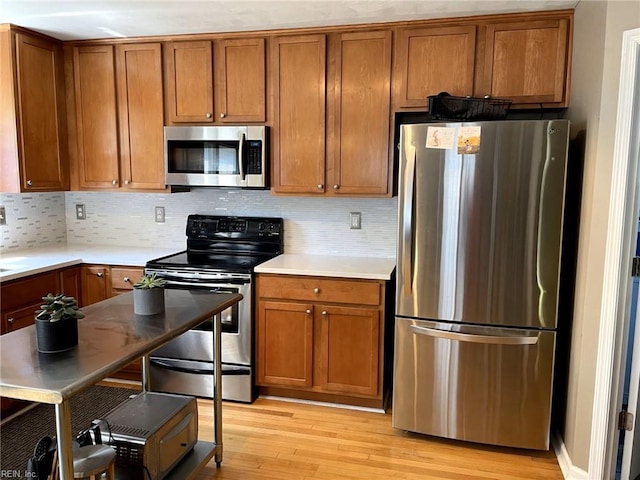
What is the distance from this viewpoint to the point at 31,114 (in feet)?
10.7

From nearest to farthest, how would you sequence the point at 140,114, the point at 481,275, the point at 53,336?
the point at 53,336
the point at 481,275
the point at 140,114

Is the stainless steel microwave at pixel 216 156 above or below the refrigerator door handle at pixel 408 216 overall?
above

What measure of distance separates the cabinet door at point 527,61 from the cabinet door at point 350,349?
4.91ft

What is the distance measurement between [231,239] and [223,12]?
1.52m

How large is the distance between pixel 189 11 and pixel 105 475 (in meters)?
2.35

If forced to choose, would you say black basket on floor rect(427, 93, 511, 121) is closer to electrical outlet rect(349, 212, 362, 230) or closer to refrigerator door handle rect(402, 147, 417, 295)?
refrigerator door handle rect(402, 147, 417, 295)

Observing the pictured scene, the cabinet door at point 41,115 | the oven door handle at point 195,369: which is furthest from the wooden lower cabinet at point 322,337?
the cabinet door at point 41,115

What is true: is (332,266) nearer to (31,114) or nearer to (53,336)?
(53,336)

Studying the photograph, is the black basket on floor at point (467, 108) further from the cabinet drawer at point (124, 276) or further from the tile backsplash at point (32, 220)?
the tile backsplash at point (32, 220)

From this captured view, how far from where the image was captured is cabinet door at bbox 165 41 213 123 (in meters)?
3.26

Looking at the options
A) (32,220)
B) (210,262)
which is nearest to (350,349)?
(210,262)

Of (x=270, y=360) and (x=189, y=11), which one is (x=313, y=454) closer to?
(x=270, y=360)

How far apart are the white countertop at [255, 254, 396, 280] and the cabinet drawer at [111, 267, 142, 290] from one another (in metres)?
0.85

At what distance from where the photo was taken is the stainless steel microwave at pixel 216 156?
320 cm
